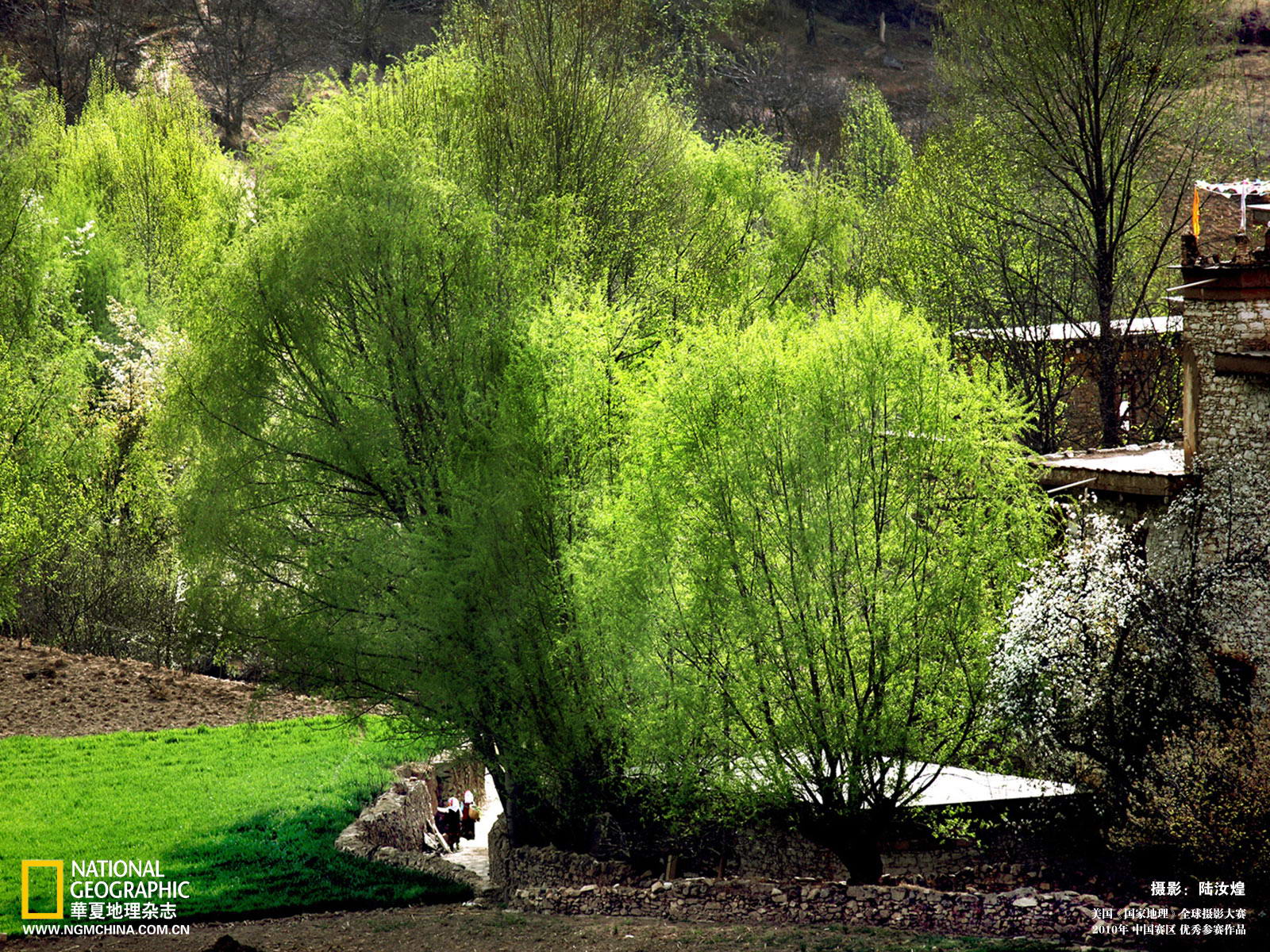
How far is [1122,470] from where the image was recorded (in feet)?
57.5

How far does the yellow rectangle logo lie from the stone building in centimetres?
1502

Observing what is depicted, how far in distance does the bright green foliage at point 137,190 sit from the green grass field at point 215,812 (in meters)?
14.3

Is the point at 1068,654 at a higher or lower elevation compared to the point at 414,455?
lower

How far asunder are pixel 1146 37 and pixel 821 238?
10530 millimetres

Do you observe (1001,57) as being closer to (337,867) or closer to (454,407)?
(454,407)

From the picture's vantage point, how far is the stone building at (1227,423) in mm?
15539

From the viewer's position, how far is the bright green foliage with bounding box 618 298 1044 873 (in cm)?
1509

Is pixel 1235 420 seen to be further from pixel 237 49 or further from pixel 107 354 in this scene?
pixel 237 49

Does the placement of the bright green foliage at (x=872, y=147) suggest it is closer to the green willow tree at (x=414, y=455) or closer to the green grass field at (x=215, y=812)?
the green grass field at (x=215, y=812)

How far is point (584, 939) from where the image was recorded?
14.5 m

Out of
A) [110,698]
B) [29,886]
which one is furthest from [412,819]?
[110,698]

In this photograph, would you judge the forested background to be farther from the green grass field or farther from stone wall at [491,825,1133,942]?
the green grass field

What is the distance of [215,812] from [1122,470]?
1593 cm

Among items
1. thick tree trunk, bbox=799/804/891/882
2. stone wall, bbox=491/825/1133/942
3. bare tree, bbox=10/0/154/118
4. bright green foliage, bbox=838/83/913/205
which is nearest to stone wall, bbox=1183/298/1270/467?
stone wall, bbox=491/825/1133/942
